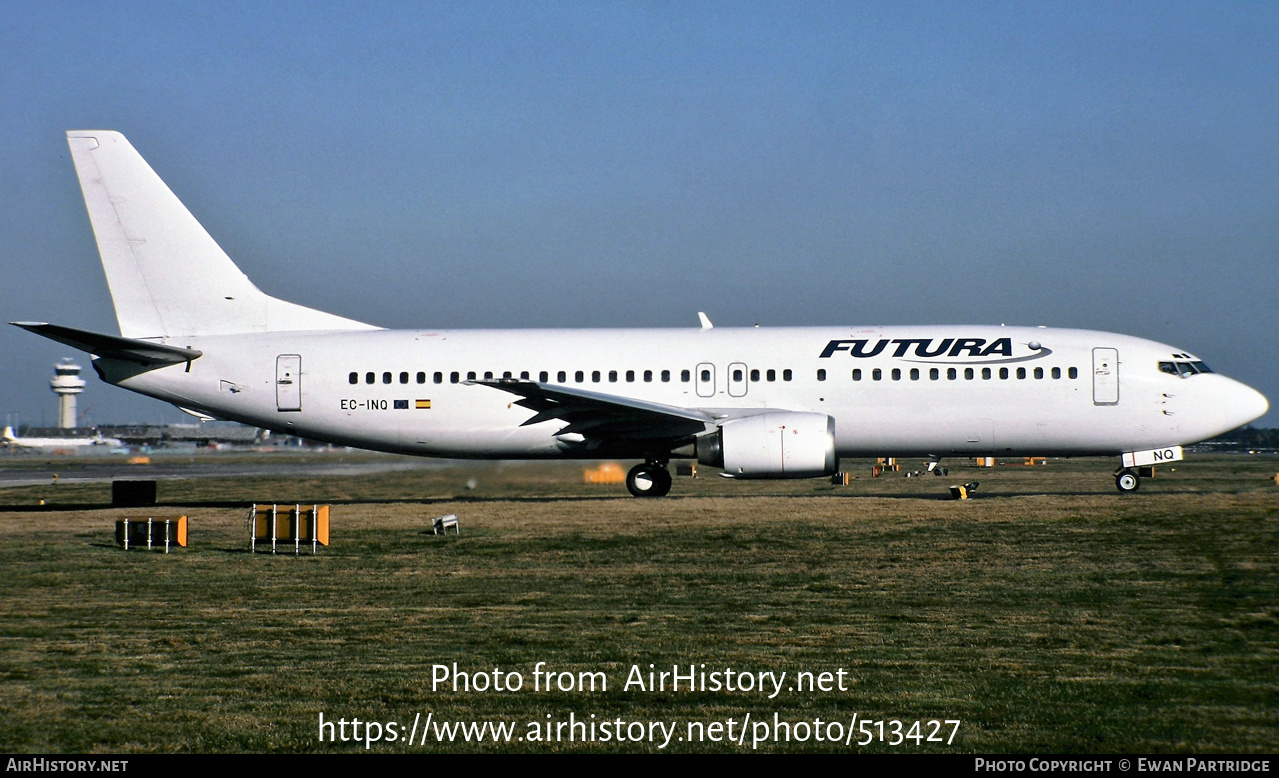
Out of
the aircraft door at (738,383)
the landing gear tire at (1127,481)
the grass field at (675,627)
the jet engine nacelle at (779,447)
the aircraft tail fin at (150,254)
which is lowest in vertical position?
the grass field at (675,627)

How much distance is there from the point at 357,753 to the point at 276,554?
10.7 m

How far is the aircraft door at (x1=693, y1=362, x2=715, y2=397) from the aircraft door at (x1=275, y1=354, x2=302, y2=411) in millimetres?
9452

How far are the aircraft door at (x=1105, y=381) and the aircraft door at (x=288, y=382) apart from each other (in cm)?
1849

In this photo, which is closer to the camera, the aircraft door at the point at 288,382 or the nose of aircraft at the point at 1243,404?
the nose of aircraft at the point at 1243,404

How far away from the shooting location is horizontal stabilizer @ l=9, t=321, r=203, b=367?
79.2 feet

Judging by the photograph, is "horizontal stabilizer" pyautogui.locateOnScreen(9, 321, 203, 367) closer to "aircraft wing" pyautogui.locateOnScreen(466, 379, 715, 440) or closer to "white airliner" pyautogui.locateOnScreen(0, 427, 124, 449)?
"aircraft wing" pyautogui.locateOnScreen(466, 379, 715, 440)

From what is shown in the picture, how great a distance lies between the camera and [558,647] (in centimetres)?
952

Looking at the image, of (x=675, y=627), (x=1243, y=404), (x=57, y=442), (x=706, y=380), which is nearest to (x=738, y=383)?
(x=706, y=380)

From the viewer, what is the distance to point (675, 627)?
10422 mm

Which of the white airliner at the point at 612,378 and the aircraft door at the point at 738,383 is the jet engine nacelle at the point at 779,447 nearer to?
the white airliner at the point at 612,378

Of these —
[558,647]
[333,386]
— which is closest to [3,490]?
[333,386]

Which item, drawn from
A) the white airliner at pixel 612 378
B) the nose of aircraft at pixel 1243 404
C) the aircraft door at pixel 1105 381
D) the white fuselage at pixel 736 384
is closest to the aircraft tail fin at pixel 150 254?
the white airliner at pixel 612 378

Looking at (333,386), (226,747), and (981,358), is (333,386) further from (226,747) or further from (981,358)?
(226,747)

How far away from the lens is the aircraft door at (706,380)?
88.1ft
